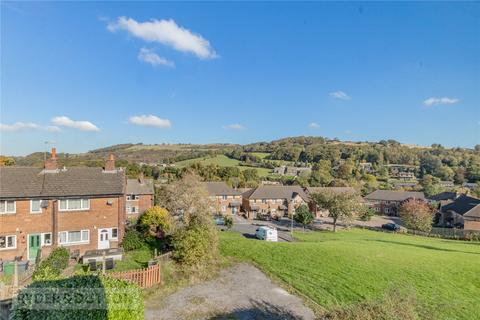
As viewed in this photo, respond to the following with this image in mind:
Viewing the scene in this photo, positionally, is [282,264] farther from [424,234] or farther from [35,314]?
[424,234]

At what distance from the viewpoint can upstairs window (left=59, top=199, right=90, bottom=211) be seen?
23406mm

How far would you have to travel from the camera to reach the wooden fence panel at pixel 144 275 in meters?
15.4

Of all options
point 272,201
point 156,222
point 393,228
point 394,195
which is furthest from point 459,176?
point 156,222

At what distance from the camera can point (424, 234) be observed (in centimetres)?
4897

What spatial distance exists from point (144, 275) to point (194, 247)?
11.7 feet

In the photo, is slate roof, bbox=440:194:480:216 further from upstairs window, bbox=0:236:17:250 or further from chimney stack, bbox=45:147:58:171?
upstairs window, bbox=0:236:17:250

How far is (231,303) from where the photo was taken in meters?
14.7

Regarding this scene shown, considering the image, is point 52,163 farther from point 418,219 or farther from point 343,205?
point 418,219

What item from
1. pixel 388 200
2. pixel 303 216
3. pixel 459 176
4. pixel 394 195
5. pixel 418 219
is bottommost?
pixel 388 200

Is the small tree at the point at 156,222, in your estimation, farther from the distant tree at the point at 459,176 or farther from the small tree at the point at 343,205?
the distant tree at the point at 459,176

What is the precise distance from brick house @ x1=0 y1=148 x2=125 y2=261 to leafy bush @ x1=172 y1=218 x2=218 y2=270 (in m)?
9.16

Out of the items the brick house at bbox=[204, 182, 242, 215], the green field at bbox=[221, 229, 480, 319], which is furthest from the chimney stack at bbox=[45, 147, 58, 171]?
the brick house at bbox=[204, 182, 242, 215]

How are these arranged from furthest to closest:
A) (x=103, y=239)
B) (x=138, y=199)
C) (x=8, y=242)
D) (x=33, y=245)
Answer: (x=138, y=199) < (x=103, y=239) < (x=33, y=245) < (x=8, y=242)

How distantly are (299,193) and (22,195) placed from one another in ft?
172
